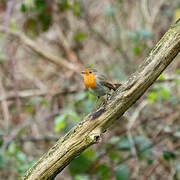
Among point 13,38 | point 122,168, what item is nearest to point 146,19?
point 13,38

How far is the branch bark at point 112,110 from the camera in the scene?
1.21 m

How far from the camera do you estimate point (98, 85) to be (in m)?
1.85

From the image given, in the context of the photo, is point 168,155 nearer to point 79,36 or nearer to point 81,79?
point 81,79

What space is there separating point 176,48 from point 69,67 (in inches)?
115

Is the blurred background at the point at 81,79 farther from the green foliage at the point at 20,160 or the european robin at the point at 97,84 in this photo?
the european robin at the point at 97,84

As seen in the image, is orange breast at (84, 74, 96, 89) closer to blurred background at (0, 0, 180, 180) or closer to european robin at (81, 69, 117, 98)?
european robin at (81, 69, 117, 98)

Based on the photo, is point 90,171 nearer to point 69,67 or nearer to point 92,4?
point 69,67

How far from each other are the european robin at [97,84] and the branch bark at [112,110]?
0.49 meters

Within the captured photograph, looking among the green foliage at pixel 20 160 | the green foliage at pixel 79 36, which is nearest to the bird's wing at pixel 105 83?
the green foliage at pixel 20 160

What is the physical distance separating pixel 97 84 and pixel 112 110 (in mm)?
626

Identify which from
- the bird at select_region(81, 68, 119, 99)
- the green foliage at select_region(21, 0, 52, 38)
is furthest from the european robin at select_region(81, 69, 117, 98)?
the green foliage at select_region(21, 0, 52, 38)

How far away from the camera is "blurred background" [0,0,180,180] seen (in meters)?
3.34

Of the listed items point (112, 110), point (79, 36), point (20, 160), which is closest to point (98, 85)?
point (112, 110)

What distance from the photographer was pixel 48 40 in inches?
202
